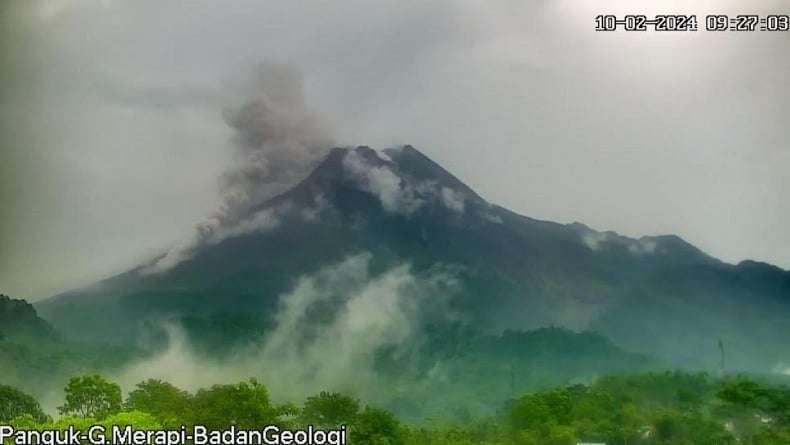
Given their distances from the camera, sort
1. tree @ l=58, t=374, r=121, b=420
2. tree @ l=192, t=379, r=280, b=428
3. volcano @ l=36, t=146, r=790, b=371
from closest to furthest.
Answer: tree @ l=192, t=379, r=280, b=428 < tree @ l=58, t=374, r=121, b=420 < volcano @ l=36, t=146, r=790, b=371

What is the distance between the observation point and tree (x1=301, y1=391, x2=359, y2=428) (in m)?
6.10

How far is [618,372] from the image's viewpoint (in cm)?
628

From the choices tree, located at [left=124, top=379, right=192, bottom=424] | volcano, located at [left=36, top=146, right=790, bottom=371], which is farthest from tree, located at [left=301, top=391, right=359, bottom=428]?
tree, located at [left=124, top=379, right=192, bottom=424]

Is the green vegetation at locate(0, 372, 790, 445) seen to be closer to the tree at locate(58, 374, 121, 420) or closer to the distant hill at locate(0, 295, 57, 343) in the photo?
the tree at locate(58, 374, 121, 420)

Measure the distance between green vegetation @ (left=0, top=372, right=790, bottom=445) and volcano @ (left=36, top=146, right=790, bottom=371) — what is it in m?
0.27

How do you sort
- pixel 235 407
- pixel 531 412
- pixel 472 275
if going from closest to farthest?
pixel 235 407 < pixel 531 412 < pixel 472 275

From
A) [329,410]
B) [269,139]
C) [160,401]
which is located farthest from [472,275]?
[160,401]

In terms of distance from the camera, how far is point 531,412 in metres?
6.22

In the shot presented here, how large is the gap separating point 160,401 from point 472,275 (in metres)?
2.38

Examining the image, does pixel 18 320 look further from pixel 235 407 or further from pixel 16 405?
pixel 235 407

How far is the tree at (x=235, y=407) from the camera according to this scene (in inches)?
236

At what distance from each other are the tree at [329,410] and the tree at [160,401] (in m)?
0.83

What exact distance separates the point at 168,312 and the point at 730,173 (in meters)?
4.17

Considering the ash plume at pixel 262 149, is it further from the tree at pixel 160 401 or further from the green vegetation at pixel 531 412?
the green vegetation at pixel 531 412
